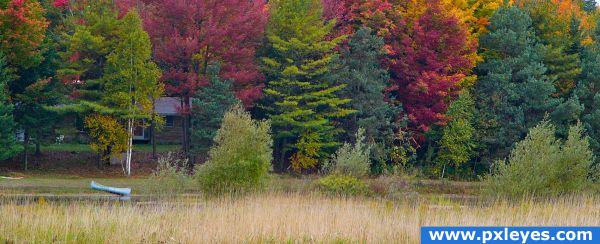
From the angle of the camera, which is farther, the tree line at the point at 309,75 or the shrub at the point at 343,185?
the tree line at the point at 309,75

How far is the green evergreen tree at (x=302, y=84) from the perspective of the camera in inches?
1698

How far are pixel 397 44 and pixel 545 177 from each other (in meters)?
A: 20.0

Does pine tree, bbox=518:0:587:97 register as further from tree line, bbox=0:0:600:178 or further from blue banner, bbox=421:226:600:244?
blue banner, bbox=421:226:600:244

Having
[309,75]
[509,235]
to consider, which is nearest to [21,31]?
[309,75]

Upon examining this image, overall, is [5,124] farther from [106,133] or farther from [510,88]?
[510,88]

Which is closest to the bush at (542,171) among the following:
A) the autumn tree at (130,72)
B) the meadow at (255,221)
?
the meadow at (255,221)

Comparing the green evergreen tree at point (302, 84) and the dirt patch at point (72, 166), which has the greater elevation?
the green evergreen tree at point (302, 84)

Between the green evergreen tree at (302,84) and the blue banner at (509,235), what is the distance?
25.7 m

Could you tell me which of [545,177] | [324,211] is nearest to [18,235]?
[324,211]

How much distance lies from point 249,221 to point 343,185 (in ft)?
40.6

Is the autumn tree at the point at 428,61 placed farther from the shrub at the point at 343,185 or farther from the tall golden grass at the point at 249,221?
the tall golden grass at the point at 249,221

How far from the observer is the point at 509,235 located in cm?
1675

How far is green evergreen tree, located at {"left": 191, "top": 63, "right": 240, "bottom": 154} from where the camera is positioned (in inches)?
1617

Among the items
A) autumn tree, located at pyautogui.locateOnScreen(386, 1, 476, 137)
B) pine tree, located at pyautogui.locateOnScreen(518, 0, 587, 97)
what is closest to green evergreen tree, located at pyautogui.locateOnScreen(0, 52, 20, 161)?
autumn tree, located at pyautogui.locateOnScreen(386, 1, 476, 137)
